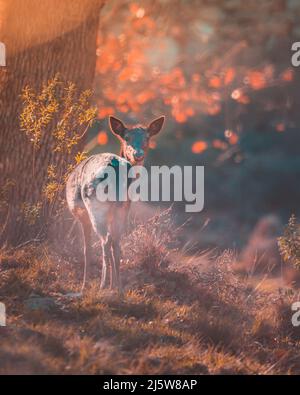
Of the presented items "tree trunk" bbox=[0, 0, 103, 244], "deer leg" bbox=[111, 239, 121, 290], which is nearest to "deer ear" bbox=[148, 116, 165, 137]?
"deer leg" bbox=[111, 239, 121, 290]

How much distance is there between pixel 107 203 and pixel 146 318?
1526 millimetres

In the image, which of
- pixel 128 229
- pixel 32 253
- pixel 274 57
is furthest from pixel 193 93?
pixel 32 253

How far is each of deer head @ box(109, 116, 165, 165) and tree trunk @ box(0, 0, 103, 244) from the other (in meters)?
1.84

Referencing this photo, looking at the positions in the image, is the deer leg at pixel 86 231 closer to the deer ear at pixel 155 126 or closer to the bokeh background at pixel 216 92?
the deer ear at pixel 155 126

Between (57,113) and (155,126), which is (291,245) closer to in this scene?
(155,126)

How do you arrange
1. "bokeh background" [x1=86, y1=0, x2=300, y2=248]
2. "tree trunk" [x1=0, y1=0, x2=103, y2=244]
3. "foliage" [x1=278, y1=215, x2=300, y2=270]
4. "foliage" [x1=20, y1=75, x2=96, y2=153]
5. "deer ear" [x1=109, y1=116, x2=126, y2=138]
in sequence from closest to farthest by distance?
"deer ear" [x1=109, y1=116, x2=126, y2=138] < "foliage" [x1=278, y1=215, x2=300, y2=270] < "foliage" [x1=20, y1=75, x2=96, y2=153] < "tree trunk" [x1=0, y1=0, x2=103, y2=244] < "bokeh background" [x1=86, y1=0, x2=300, y2=248]

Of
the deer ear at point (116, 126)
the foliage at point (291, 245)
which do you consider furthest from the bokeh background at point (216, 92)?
the deer ear at point (116, 126)

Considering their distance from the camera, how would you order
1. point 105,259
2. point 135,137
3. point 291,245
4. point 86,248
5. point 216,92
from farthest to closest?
point 216,92, point 291,245, point 86,248, point 135,137, point 105,259

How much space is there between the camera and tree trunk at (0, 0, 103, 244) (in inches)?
400

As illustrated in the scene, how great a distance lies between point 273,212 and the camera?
20.4 m

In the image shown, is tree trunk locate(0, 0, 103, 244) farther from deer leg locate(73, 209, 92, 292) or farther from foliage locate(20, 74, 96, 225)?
deer leg locate(73, 209, 92, 292)

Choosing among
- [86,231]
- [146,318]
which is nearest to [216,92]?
[86,231]

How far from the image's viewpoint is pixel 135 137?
863cm

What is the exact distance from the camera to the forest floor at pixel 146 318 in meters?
6.53
